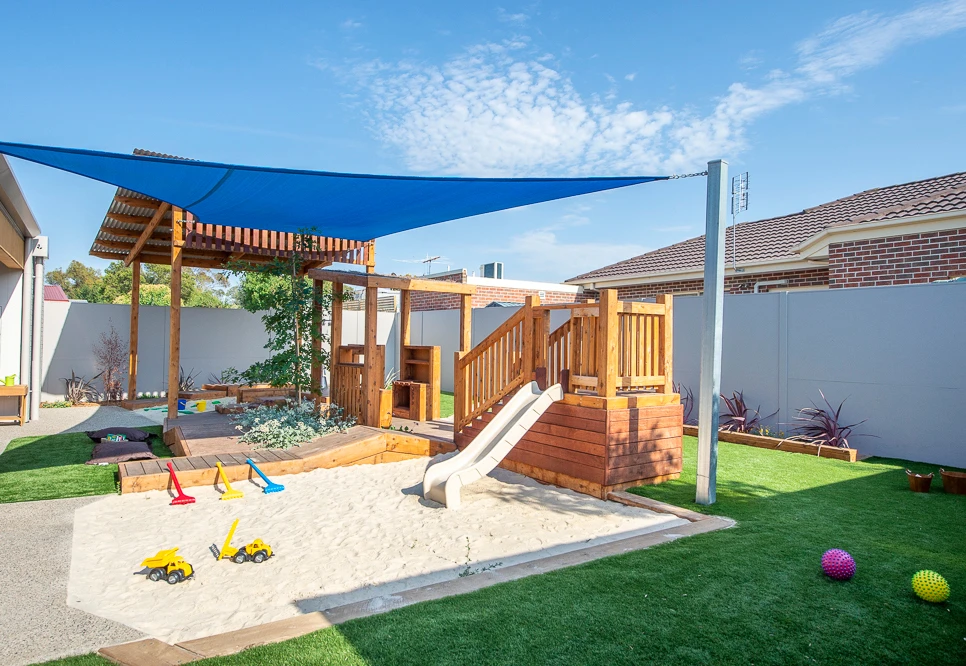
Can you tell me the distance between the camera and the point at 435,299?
18078mm

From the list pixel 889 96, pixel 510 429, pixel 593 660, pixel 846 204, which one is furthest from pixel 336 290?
pixel 846 204

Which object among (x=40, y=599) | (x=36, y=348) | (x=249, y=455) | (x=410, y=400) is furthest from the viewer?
(x=36, y=348)

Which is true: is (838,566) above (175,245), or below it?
below

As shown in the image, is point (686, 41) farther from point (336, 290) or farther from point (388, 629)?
point (388, 629)

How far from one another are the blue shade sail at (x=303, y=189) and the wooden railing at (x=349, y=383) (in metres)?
2.10

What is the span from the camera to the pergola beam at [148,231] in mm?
8711

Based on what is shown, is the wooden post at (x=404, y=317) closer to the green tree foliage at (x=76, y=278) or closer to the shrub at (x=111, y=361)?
the shrub at (x=111, y=361)

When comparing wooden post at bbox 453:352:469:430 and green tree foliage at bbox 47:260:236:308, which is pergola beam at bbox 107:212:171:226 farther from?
green tree foliage at bbox 47:260:236:308

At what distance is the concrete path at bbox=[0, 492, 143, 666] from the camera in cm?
265

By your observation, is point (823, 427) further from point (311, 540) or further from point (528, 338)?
point (311, 540)

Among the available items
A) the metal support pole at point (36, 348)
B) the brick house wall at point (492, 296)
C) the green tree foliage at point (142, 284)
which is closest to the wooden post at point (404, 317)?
the metal support pole at point (36, 348)

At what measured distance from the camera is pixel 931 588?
2951 millimetres

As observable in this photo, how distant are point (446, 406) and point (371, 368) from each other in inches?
162

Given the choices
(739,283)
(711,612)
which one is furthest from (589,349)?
(739,283)
